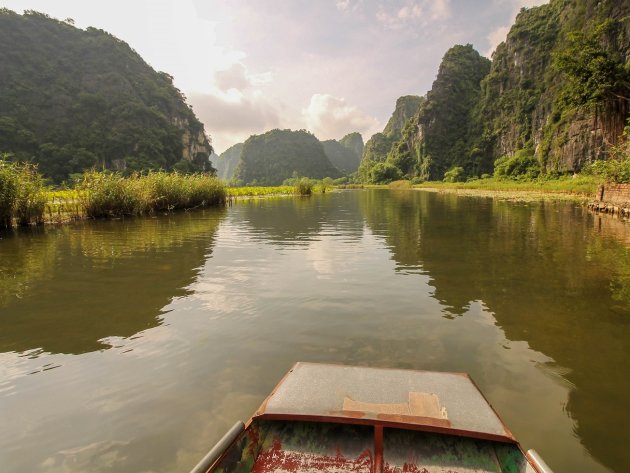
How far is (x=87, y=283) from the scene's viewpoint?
866cm

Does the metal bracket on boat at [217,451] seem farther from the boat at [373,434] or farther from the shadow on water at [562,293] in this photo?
the shadow on water at [562,293]

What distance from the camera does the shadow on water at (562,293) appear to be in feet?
12.5

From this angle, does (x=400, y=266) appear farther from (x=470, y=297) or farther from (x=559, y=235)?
(x=559, y=235)

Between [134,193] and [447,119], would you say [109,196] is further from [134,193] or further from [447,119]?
[447,119]

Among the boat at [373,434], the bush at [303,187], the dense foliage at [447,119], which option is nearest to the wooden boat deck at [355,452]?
the boat at [373,434]

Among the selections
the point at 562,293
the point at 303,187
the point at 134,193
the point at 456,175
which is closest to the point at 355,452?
the point at 562,293

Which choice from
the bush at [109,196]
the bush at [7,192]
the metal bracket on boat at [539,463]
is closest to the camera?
the metal bracket on boat at [539,463]

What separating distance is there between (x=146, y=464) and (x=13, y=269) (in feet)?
32.4

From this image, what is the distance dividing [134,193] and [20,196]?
21.1 feet

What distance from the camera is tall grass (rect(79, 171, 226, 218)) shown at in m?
21.6

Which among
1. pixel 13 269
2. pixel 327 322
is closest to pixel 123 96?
pixel 13 269

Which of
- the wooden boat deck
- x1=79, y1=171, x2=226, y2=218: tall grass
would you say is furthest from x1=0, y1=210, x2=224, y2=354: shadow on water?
x1=79, y1=171, x2=226, y2=218: tall grass

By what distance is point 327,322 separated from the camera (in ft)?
19.9

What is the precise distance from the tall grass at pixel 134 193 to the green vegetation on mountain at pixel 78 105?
157 feet
